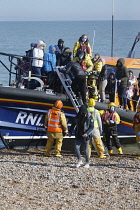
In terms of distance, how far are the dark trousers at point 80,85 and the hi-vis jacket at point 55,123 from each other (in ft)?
2.72

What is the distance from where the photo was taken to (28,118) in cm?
1108

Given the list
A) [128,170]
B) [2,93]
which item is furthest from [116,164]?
[2,93]

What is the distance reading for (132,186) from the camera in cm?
836

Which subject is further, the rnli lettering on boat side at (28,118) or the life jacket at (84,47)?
the life jacket at (84,47)

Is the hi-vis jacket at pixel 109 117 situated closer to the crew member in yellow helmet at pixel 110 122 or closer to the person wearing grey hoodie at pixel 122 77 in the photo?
the crew member in yellow helmet at pixel 110 122

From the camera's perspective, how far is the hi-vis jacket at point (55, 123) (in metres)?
10.2

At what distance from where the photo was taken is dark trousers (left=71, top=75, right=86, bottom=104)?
10.6m

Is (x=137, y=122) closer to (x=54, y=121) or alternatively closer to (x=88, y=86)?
(x=88, y=86)

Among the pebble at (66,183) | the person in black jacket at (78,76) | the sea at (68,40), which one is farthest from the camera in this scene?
the sea at (68,40)

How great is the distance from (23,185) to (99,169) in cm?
172

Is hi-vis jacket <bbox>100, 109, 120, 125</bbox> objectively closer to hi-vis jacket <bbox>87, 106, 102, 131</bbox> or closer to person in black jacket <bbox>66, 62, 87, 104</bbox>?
person in black jacket <bbox>66, 62, 87, 104</bbox>

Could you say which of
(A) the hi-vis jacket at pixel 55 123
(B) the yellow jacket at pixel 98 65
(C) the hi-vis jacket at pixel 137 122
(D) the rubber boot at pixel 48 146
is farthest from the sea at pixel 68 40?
(D) the rubber boot at pixel 48 146

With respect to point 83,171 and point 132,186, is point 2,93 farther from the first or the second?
point 132,186

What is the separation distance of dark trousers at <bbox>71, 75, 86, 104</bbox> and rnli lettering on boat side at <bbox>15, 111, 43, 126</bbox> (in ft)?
3.42
